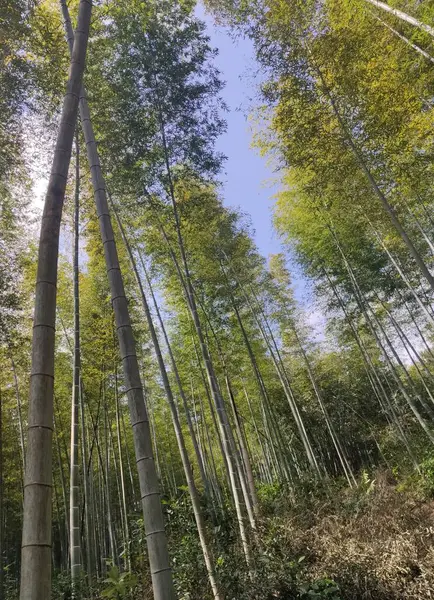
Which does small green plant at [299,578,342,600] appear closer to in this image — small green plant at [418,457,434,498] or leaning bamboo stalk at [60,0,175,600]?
leaning bamboo stalk at [60,0,175,600]

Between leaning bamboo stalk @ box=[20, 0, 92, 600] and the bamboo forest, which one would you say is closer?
leaning bamboo stalk @ box=[20, 0, 92, 600]

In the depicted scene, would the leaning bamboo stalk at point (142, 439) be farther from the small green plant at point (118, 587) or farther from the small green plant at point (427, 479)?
the small green plant at point (427, 479)

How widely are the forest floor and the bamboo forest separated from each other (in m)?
0.02

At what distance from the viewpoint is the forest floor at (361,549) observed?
2.88 metres

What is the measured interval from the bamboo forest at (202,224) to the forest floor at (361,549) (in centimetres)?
2

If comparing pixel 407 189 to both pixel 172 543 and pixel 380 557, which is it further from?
pixel 172 543

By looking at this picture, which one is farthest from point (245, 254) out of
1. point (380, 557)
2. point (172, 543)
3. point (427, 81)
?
point (380, 557)

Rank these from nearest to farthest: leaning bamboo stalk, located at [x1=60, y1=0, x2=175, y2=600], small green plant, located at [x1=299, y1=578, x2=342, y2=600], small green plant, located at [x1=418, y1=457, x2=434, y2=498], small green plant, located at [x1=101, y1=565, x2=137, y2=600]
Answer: leaning bamboo stalk, located at [x1=60, y1=0, x2=175, y2=600]
small green plant, located at [x1=299, y1=578, x2=342, y2=600]
small green plant, located at [x1=101, y1=565, x2=137, y2=600]
small green plant, located at [x1=418, y1=457, x2=434, y2=498]

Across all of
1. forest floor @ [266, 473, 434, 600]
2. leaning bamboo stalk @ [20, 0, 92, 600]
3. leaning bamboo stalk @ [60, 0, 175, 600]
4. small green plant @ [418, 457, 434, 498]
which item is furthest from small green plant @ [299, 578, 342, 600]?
small green plant @ [418, 457, 434, 498]

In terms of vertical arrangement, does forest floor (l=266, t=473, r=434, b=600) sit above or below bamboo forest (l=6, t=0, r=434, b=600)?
below

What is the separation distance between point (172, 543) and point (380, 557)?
2.88m

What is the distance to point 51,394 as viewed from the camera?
1252mm

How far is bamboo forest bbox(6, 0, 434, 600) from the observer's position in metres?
2.10

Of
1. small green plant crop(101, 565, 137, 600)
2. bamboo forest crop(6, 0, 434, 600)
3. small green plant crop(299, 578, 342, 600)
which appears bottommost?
small green plant crop(299, 578, 342, 600)
